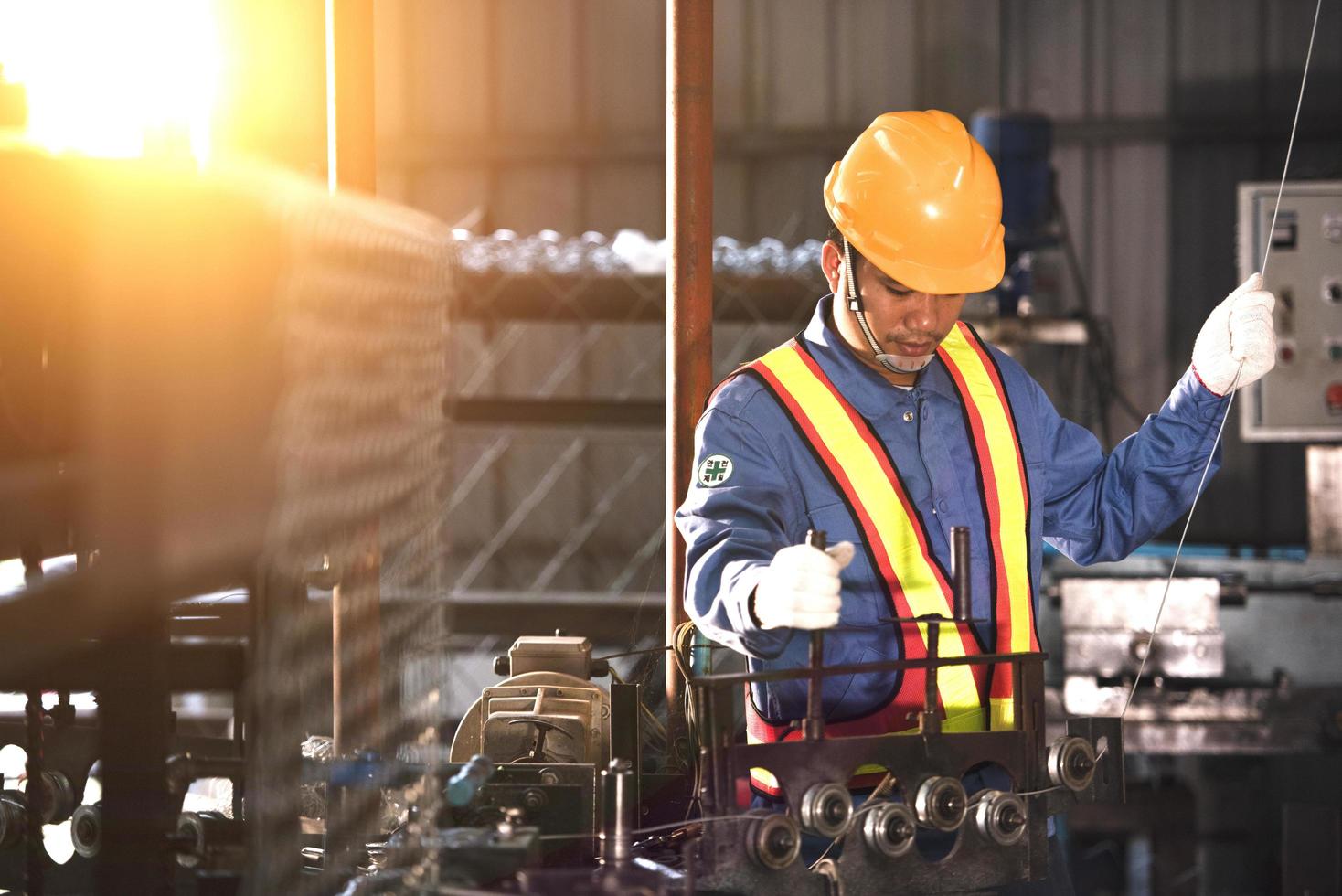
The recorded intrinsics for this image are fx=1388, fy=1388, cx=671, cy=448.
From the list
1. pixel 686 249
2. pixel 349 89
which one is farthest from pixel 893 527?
pixel 349 89

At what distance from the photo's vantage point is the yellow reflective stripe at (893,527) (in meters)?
2.06

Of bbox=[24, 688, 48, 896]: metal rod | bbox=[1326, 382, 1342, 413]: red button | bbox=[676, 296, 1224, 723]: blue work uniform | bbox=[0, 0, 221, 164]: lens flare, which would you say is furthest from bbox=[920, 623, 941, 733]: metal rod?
bbox=[1326, 382, 1342, 413]: red button

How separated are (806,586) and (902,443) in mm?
522

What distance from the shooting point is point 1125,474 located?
227cm

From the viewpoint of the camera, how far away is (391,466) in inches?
78.9

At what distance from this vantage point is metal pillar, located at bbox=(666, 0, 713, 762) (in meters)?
2.58

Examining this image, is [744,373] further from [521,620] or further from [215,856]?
[521,620]

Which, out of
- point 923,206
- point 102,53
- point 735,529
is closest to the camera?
point 735,529

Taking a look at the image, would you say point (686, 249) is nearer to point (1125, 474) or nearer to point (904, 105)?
point (1125, 474)

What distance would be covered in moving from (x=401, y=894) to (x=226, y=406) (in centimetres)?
64

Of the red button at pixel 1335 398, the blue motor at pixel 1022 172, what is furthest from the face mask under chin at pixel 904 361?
the red button at pixel 1335 398

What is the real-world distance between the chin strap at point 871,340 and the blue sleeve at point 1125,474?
29cm

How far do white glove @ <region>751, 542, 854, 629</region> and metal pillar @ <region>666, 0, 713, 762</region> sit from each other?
0.88 m

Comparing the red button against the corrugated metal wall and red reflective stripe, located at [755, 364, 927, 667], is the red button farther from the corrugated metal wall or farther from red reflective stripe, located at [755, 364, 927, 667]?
red reflective stripe, located at [755, 364, 927, 667]
